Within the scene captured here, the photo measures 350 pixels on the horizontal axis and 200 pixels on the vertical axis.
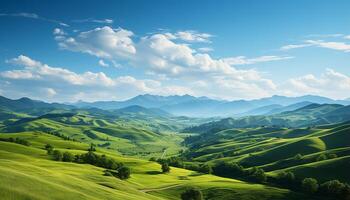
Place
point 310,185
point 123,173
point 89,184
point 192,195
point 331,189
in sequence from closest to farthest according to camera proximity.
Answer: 1. point 89,184
2. point 192,195
3. point 331,189
4. point 310,185
5. point 123,173

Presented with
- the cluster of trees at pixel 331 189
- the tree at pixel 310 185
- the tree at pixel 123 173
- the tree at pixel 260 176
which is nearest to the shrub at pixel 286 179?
the tree at pixel 260 176

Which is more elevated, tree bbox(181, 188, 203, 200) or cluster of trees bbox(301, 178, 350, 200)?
cluster of trees bbox(301, 178, 350, 200)

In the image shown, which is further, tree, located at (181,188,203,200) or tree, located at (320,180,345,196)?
tree, located at (320,180,345,196)

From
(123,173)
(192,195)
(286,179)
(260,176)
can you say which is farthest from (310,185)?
(123,173)

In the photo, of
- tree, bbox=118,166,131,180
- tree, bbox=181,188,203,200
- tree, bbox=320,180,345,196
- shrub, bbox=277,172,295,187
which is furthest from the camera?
shrub, bbox=277,172,295,187

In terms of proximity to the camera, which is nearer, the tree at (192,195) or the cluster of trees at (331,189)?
the tree at (192,195)

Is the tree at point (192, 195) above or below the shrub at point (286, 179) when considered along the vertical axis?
below

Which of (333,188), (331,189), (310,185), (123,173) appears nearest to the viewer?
(333,188)

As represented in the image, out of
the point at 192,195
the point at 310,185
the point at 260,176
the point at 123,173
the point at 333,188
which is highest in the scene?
the point at 333,188

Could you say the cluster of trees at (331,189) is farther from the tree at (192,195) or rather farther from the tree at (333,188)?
the tree at (192,195)

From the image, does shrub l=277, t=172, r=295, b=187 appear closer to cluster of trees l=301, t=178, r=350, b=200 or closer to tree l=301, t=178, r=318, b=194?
cluster of trees l=301, t=178, r=350, b=200

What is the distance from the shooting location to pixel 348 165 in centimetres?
17112

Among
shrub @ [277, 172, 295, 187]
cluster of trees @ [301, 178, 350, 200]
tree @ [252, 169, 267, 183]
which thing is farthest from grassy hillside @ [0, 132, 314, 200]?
shrub @ [277, 172, 295, 187]

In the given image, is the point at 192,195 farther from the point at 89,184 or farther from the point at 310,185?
the point at 310,185
